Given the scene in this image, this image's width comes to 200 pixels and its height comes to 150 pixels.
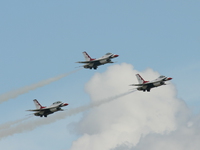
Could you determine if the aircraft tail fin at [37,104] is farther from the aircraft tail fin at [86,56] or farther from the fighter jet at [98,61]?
the aircraft tail fin at [86,56]

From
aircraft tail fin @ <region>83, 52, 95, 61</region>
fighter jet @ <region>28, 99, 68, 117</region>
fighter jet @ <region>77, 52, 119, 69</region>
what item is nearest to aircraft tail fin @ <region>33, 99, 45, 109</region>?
fighter jet @ <region>28, 99, 68, 117</region>

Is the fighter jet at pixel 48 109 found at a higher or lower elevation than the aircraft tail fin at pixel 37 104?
lower

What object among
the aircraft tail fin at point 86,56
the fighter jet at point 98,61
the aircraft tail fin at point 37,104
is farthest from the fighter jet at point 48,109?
the aircraft tail fin at point 86,56

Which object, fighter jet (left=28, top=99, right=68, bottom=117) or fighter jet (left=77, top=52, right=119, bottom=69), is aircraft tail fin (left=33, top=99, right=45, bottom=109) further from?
fighter jet (left=77, top=52, right=119, bottom=69)

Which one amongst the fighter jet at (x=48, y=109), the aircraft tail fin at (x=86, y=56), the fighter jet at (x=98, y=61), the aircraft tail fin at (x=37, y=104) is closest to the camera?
the fighter jet at (x=48, y=109)

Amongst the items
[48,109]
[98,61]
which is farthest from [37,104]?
[98,61]

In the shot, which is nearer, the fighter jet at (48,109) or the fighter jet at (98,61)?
the fighter jet at (48,109)

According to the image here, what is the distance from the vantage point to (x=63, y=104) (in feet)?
498

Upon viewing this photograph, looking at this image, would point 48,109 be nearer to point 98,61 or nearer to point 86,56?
point 98,61

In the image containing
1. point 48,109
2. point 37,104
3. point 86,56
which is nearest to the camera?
point 48,109

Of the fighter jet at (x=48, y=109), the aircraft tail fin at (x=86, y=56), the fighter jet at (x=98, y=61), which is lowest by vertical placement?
the fighter jet at (x=48, y=109)

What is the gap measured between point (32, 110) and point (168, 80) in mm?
35567

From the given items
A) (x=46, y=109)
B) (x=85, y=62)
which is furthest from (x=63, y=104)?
(x=85, y=62)

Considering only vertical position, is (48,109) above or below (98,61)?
below
